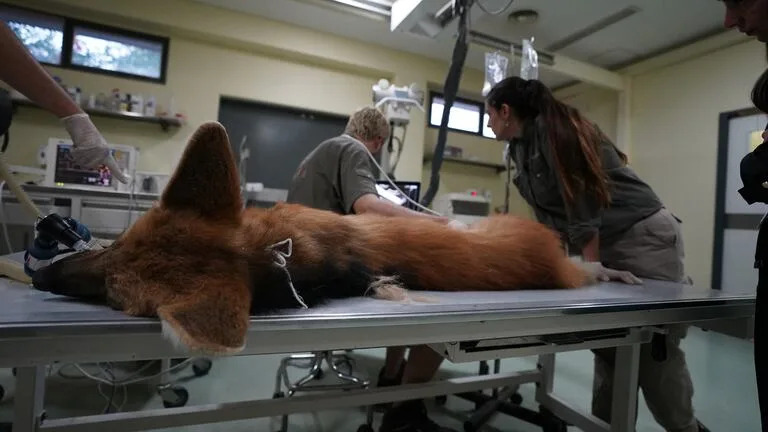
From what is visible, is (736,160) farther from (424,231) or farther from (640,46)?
(424,231)

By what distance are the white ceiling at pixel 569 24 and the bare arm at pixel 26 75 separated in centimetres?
283

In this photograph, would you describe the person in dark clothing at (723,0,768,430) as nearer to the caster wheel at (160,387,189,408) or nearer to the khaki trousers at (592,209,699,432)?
the khaki trousers at (592,209,699,432)

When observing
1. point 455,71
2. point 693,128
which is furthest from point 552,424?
point 693,128

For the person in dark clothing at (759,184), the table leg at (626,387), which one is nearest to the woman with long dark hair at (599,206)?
the table leg at (626,387)

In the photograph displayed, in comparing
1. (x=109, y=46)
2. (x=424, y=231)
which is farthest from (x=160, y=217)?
(x=109, y=46)

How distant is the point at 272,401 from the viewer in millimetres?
1168

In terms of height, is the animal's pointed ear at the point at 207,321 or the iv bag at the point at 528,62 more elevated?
the iv bag at the point at 528,62

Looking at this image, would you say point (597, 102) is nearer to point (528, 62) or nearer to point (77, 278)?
point (528, 62)

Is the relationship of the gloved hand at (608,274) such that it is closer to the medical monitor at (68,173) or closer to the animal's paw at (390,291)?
the animal's paw at (390,291)

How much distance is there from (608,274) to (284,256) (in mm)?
1199

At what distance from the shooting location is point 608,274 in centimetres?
144

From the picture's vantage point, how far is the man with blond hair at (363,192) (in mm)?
1582

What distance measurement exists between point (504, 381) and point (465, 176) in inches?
164

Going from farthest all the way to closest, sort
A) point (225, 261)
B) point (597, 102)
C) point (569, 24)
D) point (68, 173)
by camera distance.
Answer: point (597, 102) < point (569, 24) < point (68, 173) < point (225, 261)
